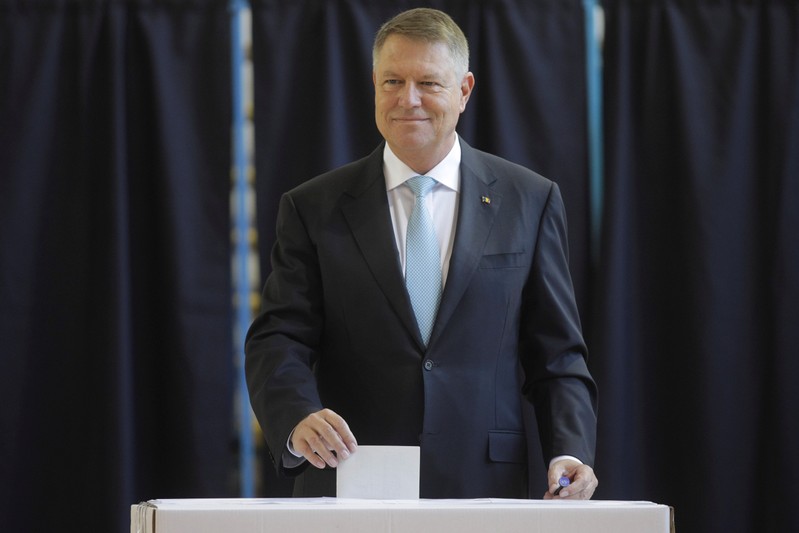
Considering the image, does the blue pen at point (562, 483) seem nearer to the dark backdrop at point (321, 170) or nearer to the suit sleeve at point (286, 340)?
the suit sleeve at point (286, 340)

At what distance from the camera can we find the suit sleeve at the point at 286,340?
6.53 feet

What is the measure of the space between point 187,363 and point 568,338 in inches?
60.4

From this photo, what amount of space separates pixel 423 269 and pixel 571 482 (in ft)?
1.74

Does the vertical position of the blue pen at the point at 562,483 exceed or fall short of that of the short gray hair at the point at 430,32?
it falls short

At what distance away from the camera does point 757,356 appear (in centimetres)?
349

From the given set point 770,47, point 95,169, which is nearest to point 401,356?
point 95,169

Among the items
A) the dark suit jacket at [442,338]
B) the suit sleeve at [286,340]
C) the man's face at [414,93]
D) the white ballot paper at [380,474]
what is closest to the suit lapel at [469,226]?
the dark suit jacket at [442,338]

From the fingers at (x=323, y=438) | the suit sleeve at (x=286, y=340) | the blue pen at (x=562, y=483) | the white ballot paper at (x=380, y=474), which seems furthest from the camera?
the suit sleeve at (x=286, y=340)

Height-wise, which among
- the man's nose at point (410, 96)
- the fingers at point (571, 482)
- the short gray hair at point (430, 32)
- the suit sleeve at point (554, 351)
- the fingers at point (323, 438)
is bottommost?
the fingers at point (571, 482)

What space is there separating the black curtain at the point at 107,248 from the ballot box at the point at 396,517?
87.2 inches

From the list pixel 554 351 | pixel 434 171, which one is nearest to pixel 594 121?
pixel 434 171

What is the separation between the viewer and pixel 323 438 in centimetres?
177

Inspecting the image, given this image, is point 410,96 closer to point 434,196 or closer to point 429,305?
point 434,196

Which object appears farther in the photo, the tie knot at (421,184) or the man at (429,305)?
the tie knot at (421,184)
